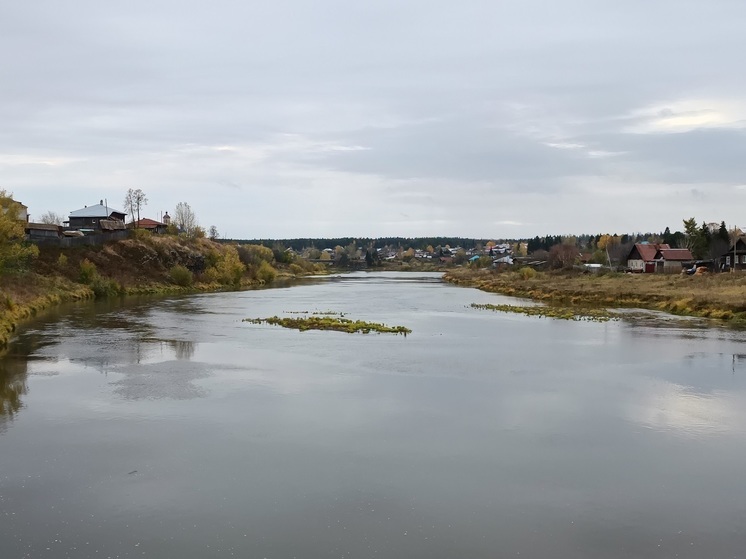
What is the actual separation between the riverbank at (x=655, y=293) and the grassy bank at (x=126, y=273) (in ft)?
123

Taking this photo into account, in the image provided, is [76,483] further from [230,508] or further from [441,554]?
[441,554]

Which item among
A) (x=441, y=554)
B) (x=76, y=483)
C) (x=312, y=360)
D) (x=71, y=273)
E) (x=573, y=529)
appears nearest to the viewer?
(x=441, y=554)

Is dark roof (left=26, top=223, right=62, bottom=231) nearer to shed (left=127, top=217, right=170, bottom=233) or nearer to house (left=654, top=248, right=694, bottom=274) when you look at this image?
shed (left=127, top=217, right=170, bottom=233)

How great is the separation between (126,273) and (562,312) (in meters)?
50.8

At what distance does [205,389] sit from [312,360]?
6.53 metres

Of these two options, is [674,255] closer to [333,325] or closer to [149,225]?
[333,325]

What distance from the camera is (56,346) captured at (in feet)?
101

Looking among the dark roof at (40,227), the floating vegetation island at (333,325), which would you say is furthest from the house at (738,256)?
the dark roof at (40,227)

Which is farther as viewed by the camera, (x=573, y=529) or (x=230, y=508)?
(x=230, y=508)

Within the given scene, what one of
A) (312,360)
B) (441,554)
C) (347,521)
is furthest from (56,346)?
(441,554)

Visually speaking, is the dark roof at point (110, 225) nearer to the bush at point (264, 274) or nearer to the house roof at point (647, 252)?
the bush at point (264, 274)

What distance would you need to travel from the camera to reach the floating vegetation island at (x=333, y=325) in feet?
123

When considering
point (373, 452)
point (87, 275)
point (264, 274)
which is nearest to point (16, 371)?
point (373, 452)

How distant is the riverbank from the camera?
43938mm
